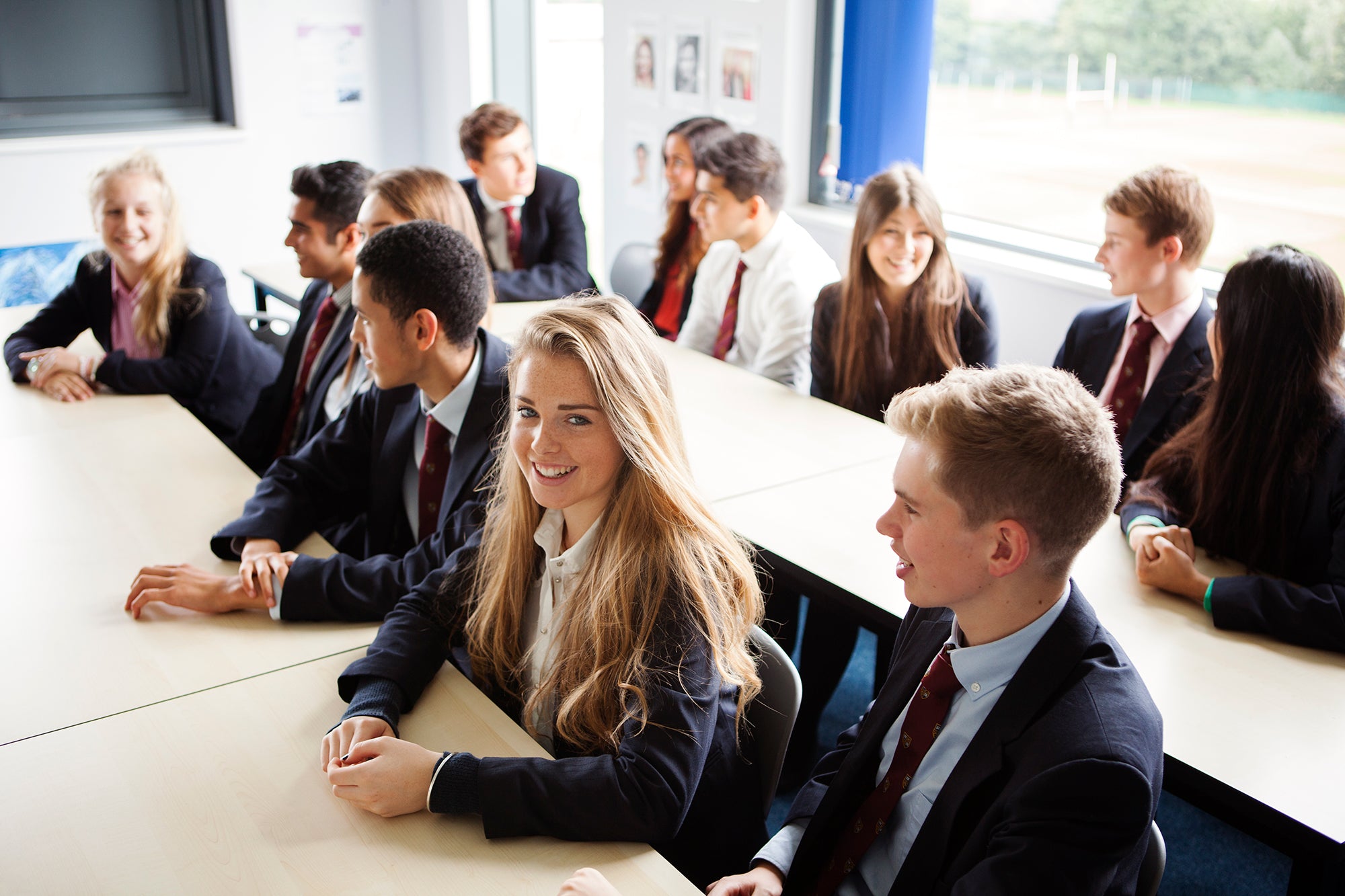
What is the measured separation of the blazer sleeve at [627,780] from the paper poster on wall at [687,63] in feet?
13.0

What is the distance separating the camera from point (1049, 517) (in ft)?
3.83

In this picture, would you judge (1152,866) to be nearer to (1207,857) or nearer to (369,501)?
(1207,857)

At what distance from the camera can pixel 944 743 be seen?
1303mm

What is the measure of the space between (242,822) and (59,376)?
2107mm

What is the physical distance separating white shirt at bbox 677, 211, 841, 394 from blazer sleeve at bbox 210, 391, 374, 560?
4.97 ft

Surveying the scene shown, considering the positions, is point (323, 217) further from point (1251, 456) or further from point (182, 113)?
point (182, 113)

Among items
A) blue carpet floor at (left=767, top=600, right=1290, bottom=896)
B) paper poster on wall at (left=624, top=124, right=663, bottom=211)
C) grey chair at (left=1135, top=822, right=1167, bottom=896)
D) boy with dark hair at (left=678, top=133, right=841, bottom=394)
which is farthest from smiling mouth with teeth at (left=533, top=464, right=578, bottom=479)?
paper poster on wall at (left=624, top=124, right=663, bottom=211)

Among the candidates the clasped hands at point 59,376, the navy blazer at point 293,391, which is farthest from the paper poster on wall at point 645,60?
the clasped hands at point 59,376

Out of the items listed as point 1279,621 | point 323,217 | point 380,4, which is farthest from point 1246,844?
point 380,4

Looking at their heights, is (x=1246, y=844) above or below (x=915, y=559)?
below

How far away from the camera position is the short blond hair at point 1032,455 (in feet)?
3.77

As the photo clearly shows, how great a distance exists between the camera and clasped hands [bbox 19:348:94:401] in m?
2.94

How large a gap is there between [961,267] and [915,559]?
2.97 m

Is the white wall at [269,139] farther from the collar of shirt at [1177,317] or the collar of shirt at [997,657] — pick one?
the collar of shirt at [997,657]
